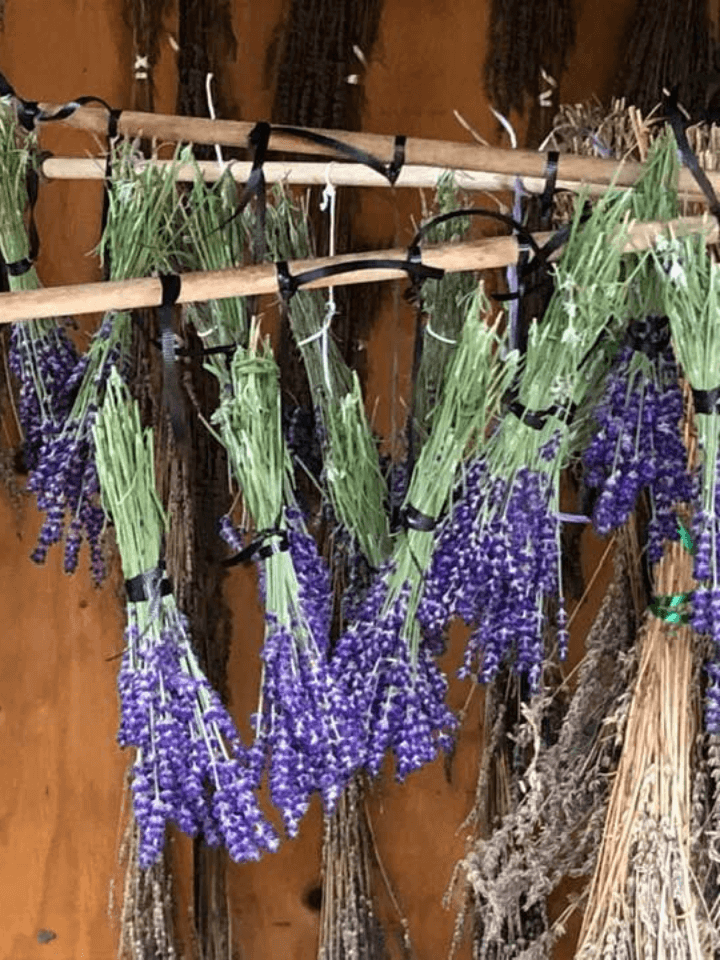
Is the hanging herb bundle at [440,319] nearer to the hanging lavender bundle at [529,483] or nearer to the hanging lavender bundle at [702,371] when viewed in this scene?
the hanging lavender bundle at [529,483]

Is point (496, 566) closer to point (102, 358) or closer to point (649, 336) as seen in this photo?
point (649, 336)

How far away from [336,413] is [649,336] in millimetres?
400

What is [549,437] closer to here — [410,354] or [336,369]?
[336,369]

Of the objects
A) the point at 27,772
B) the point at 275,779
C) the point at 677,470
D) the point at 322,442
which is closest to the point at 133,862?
the point at 27,772

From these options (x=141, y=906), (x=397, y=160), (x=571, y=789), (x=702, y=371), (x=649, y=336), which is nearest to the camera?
(x=702, y=371)

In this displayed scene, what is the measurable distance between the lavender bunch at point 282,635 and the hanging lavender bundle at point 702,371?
16.7 inches

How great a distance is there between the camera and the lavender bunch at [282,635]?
1491 mm

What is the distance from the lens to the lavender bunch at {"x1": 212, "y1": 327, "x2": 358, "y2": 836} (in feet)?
4.89

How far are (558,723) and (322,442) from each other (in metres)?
0.69

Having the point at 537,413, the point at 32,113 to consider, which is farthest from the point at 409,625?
the point at 32,113

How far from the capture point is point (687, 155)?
1.51 meters

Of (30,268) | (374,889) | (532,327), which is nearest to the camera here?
(532,327)

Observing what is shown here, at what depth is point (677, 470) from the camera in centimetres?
152

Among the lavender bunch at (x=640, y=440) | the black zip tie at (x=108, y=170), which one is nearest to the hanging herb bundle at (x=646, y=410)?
the lavender bunch at (x=640, y=440)
